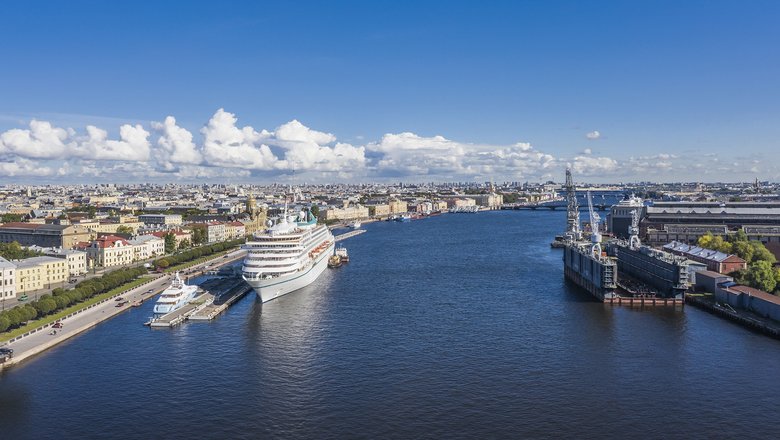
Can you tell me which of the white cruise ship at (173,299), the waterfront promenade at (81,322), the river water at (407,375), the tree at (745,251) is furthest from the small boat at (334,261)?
the tree at (745,251)

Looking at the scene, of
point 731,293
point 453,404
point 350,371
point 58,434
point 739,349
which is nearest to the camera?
point 58,434

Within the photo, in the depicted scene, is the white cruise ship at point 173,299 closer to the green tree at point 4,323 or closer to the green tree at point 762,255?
the green tree at point 4,323

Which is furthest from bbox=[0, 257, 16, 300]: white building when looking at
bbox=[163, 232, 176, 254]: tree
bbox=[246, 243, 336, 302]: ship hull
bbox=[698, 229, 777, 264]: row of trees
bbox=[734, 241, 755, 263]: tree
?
bbox=[734, 241, 755, 263]: tree

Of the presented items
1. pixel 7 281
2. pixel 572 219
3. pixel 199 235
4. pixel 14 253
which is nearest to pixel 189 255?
pixel 14 253

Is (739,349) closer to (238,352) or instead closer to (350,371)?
(350,371)

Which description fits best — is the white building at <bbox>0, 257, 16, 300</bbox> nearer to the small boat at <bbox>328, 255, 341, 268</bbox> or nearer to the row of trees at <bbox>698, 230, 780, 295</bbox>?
the small boat at <bbox>328, 255, 341, 268</bbox>

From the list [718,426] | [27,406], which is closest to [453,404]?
[718,426]
